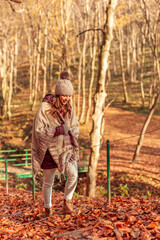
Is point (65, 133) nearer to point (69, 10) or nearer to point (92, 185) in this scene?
point (92, 185)

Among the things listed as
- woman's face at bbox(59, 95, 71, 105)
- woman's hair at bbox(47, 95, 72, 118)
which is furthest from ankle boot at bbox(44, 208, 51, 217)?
woman's face at bbox(59, 95, 71, 105)

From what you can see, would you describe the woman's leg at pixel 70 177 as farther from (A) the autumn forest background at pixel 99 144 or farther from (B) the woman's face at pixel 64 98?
(B) the woman's face at pixel 64 98

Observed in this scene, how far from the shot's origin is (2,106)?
24531mm

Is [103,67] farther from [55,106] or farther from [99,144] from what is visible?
[55,106]

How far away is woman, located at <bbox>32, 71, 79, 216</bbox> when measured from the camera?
13.2 feet

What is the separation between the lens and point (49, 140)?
159 inches

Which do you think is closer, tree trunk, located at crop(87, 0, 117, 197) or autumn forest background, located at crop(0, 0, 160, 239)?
Result: autumn forest background, located at crop(0, 0, 160, 239)

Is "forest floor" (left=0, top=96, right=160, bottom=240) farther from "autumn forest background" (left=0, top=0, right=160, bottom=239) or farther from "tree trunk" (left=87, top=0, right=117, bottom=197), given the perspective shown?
"tree trunk" (left=87, top=0, right=117, bottom=197)

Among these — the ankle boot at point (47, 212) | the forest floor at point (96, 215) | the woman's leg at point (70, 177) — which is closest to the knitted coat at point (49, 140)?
the woman's leg at point (70, 177)

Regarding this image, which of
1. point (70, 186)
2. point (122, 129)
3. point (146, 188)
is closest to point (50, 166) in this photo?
point (70, 186)

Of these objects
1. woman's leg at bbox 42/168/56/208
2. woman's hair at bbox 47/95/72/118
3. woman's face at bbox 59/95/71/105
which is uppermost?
woman's face at bbox 59/95/71/105

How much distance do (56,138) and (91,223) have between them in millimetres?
1270

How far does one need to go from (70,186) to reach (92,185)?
5.13m

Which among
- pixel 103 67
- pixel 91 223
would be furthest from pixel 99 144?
pixel 91 223
